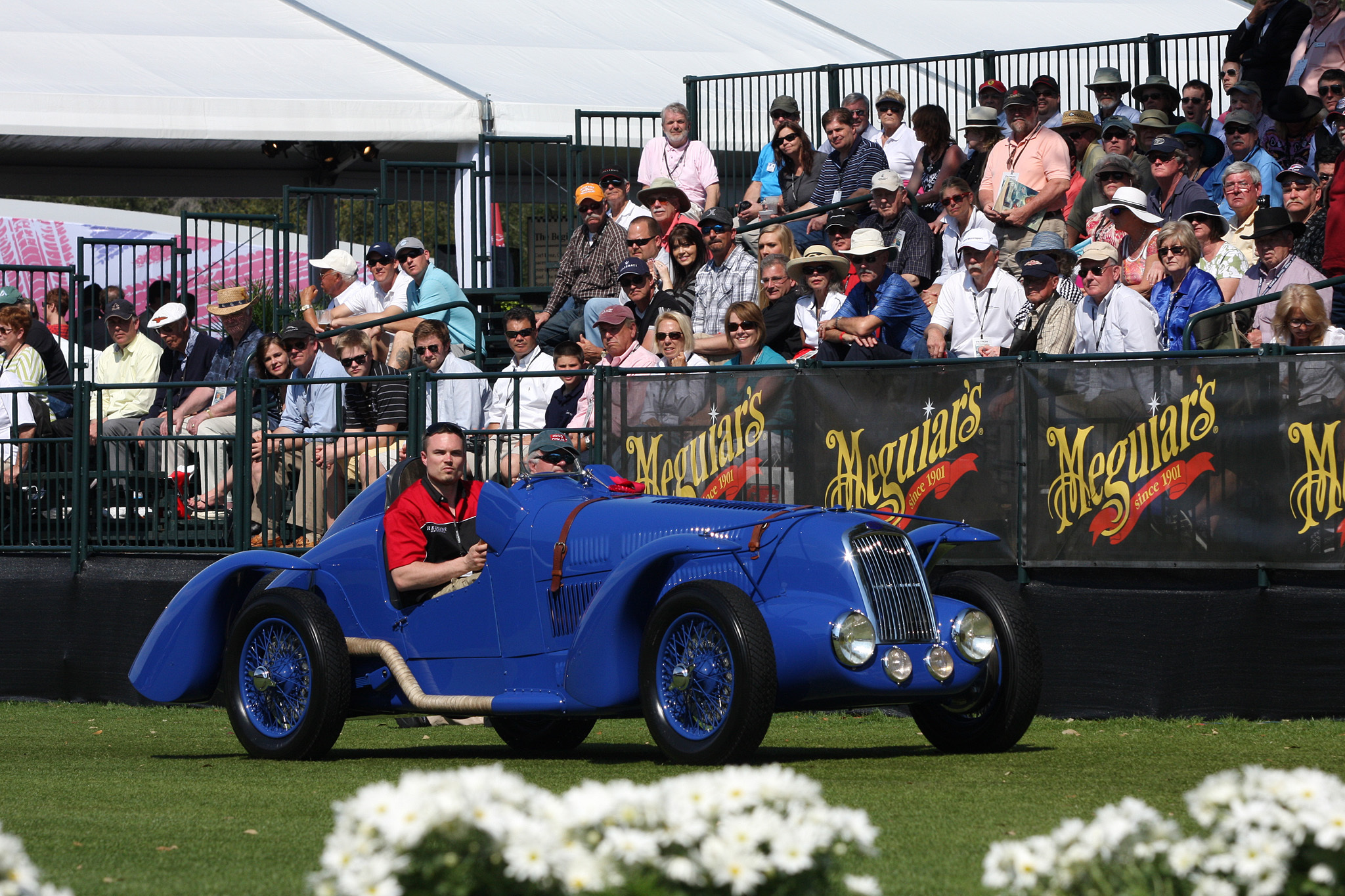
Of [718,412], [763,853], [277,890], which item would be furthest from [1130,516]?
[763,853]

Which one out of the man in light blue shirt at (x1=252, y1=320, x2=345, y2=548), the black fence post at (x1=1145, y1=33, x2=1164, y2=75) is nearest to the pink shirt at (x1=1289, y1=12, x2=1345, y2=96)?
the black fence post at (x1=1145, y1=33, x2=1164, y2=75)

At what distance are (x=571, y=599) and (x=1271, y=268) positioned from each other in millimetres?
5299

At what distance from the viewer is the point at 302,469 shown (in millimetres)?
12352

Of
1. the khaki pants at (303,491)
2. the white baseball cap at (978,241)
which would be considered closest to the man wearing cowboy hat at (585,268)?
the khaki pants at (303,491)

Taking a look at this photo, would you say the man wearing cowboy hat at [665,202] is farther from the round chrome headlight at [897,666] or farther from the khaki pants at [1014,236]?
the round chrome headlight at [897,666]

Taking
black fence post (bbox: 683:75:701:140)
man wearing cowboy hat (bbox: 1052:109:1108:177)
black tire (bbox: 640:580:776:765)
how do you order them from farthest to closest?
black fence post (bbox: 683:75:701:140)
man wearing cowboy hat (bbox: 1052:109:1108:177)
black tire (bbox: 640:580:776:765)

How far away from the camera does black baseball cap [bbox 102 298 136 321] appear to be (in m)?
14.9

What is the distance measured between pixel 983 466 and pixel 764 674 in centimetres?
350

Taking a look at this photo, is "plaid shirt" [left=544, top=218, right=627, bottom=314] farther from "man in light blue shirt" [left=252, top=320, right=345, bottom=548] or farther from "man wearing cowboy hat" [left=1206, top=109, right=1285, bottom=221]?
"man wearing cowboy hat" [left=1206, top=109, right=1285, bottom=221]

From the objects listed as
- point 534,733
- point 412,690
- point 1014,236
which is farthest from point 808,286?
point 412,690

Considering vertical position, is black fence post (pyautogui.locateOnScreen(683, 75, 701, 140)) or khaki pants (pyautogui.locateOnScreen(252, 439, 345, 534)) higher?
black fence post (pyautogui.locateOnScreen(683, 75, 701, 140))

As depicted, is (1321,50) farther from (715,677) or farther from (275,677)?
(275,677)

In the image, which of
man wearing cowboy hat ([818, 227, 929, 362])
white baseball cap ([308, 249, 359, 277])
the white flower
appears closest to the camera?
the white flower

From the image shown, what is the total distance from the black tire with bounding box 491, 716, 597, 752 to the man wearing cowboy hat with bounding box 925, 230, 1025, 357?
383cm
